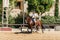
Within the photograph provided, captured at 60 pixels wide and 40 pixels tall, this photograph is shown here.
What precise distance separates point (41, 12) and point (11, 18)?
11.9 ft

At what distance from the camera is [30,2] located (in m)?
29.7

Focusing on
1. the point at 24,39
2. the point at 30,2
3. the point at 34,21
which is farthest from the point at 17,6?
the point at 24,39

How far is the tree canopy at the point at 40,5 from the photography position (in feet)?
96.2

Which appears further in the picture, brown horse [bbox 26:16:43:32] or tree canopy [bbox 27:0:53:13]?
tree canopy [bbox 27:0:53:13]

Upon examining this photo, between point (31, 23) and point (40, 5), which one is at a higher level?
point (40, 5)

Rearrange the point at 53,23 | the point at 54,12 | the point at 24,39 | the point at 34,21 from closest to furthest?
the point at 24,39
the point at 34,21
the point at 53,23
the point at 54,12

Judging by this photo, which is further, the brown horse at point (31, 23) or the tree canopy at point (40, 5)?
the tree canopy at point (40, 5)

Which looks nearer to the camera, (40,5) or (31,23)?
(31,23)

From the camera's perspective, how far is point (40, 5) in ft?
97.2

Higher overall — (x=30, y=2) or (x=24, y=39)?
(x=30, y=2)

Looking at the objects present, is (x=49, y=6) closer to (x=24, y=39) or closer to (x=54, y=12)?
(x=54, y=12)

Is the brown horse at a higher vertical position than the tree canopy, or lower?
lower

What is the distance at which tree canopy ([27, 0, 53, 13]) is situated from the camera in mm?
29312

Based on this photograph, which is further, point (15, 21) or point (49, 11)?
point (49, 11)
